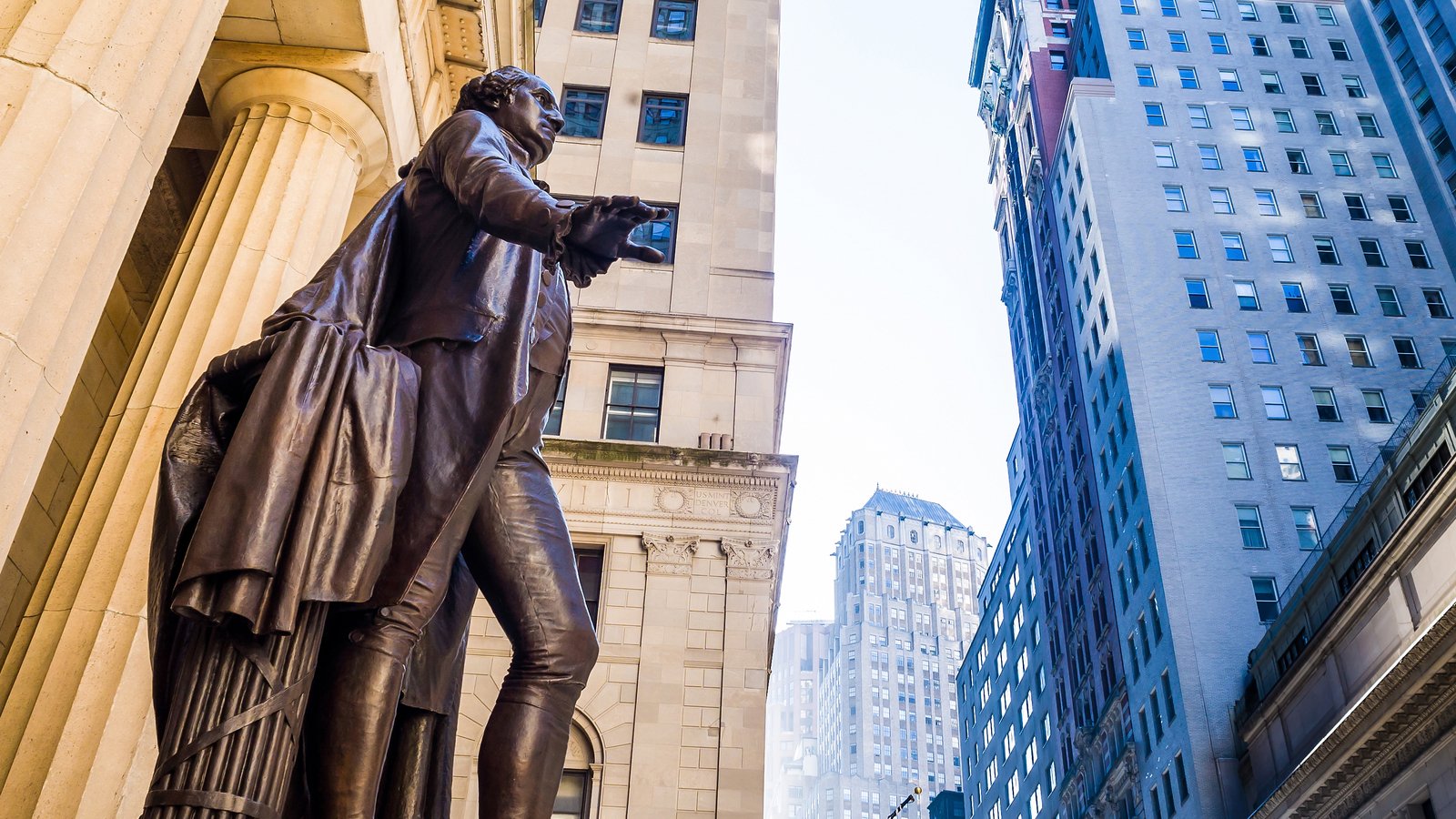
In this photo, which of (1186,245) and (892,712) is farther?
(892,712)

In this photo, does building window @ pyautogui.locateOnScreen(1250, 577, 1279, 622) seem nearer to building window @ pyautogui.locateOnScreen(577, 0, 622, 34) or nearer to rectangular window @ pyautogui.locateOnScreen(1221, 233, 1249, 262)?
rectangular window @ pyautogui.locateOnScreen(1221, 233, 1249, 262)

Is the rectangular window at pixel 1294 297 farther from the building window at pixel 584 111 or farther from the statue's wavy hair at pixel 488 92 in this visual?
the statue's wavy hair at pixel 488 92

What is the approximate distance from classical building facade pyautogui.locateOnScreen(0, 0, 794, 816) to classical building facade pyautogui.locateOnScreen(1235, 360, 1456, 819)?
18129 millimetres

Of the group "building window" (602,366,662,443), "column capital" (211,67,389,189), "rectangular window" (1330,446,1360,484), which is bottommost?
"column capital" (211,67,389,189)

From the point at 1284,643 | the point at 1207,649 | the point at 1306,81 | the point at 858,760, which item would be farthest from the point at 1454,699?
the point at 858,760

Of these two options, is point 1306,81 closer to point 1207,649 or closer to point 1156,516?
point 1156,516

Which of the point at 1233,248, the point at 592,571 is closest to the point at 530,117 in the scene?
the point at 592,571

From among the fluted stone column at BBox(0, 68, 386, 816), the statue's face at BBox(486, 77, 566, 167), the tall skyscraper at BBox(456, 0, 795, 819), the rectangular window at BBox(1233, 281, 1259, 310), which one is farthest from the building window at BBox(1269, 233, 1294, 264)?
the statue's face at BBox(486, 77, 566, 167)

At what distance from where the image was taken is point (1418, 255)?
63.9m

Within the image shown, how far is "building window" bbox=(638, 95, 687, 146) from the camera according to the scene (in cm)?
3222

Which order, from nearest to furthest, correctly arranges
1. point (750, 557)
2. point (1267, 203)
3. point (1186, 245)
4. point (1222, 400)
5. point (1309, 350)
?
point (750, 557) → point (1222, 400) → point (1309, 350) → point (1186, 245) → point (1267, 203)

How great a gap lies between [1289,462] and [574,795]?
147ft

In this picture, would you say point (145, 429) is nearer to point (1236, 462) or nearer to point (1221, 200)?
point (1236, 462)

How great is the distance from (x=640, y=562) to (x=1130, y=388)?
39.9m
